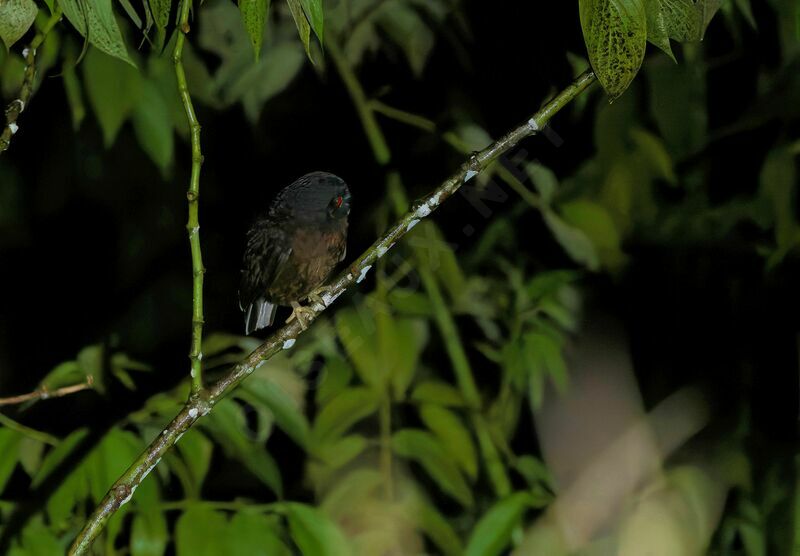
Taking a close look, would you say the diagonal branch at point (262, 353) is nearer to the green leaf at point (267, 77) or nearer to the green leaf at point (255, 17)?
the green leaf at point (255, 17)

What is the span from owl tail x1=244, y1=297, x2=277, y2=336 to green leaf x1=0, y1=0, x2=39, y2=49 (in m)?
0.61

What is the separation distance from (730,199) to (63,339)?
102 centimetres

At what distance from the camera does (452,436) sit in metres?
1.23

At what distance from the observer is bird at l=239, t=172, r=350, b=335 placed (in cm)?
98

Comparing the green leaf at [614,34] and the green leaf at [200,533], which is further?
the green leaf at [200,533]

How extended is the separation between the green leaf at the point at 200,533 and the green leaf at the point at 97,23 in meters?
0.65

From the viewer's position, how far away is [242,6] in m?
→ 0.50

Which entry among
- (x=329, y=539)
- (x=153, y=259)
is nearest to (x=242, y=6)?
(x=329, y=539)

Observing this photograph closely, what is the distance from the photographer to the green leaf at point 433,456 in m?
1.17

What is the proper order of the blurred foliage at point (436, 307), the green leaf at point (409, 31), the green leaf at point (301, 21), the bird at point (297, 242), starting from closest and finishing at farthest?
the green leaf at point (301, 21) < the bird at point (297, 242) < the blurred foliage at point (436, 307) < the green leaf at point (409, 31)

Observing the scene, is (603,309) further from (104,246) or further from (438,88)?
(104,246)

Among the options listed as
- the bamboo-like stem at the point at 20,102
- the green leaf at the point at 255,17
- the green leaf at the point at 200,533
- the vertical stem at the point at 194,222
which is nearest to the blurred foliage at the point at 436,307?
the green leaf at the point at 200,533

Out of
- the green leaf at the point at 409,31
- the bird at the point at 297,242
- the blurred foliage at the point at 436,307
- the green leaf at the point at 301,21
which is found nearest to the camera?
the green leaf at the point at 301,21

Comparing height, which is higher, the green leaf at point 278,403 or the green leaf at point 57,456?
the green leaf at point 57,456
